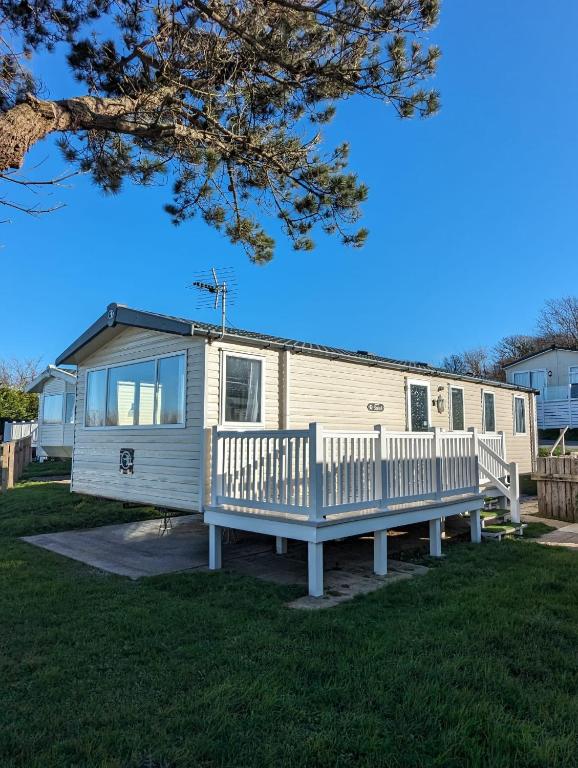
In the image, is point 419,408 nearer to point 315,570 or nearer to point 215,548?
point 215,548

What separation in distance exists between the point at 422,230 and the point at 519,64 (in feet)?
40.1

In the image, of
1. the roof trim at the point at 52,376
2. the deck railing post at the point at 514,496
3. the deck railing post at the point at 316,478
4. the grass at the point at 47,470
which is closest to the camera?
the deck railing post at the point at 316,478

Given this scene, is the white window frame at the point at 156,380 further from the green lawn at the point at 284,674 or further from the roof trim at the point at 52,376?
the roof trim at the point at 52,376

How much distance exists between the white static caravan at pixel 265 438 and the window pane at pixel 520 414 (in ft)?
15.9

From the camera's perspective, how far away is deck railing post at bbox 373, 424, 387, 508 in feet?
19.4

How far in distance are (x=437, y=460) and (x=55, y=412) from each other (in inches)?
697

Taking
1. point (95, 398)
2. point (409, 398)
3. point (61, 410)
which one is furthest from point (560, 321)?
point (95, 398)

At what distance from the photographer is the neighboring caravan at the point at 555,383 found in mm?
25828

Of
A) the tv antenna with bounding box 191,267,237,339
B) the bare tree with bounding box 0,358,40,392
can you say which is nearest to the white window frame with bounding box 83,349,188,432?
the tv antenna with bounding box 191,267,237,339

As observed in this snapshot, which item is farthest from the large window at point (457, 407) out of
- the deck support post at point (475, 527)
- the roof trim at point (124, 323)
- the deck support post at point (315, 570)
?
the deck support post at point (315, 570)

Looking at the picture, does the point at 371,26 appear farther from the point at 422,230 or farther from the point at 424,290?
the point at 424,290

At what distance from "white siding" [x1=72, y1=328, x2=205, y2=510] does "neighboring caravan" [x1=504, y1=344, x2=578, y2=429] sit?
934 inches

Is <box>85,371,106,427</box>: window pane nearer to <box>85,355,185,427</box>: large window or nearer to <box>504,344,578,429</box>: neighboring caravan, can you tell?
<box>85,355,185,427</box>: large window

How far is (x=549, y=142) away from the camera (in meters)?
13.4
